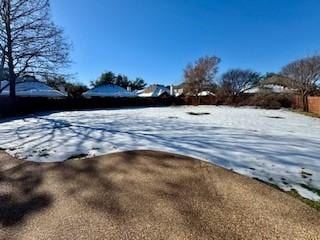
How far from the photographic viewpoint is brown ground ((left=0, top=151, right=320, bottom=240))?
86.4 inches

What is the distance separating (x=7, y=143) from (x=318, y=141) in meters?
8.30

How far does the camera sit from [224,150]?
5.01 metres

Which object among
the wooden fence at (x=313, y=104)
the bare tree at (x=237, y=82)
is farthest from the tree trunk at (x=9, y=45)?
the bare tree at (x=237, y=82)

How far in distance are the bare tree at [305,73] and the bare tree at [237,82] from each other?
290 inches

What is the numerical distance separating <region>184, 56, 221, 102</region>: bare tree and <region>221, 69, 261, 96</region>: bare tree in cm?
254

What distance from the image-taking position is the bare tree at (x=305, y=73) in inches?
839

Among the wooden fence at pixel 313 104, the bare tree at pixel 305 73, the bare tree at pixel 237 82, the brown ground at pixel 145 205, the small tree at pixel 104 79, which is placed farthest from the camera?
the small tree at pixel 104 79

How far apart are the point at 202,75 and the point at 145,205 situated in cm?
3143

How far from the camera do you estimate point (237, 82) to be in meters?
30.1

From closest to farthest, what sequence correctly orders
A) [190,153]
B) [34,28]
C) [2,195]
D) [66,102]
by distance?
[2,195] < [190,153] < [34,28] < [66,102]

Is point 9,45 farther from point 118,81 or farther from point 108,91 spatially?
point 118,81

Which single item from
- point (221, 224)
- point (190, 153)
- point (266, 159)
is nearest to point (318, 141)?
point (266, 159)

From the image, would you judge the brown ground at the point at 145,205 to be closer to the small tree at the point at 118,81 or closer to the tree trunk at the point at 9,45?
the tree trunk at the point at 9,45

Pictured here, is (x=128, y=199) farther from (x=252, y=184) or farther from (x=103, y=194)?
(x=252, y=184)
